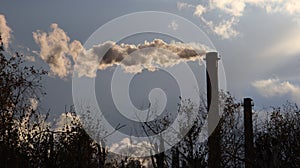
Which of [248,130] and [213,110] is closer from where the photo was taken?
[213,110]

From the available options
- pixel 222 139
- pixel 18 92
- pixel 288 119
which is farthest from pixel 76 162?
pixel 288 119

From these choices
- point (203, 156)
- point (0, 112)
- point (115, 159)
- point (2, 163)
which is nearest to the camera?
point (2, 163)

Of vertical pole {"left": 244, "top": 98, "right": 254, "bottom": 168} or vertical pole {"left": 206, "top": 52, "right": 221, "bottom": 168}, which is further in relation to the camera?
vertical pole {"left": 244, "top": 98, "right": 254, "bottom": 168}

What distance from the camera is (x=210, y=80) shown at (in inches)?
1242

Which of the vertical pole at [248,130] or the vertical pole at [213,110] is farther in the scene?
the vertical pole at [248,130]

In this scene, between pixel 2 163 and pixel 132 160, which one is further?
pixel 132 160

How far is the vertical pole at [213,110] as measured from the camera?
28.9 m

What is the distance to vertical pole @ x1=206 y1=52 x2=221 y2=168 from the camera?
2886cm

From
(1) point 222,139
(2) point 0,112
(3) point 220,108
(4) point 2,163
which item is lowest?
(4) point 2,163

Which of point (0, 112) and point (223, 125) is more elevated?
point (223, 125)

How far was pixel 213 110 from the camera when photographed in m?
30.2

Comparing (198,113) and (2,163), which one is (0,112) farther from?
(198,113)

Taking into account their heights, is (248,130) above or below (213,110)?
below

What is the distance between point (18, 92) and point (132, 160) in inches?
979
